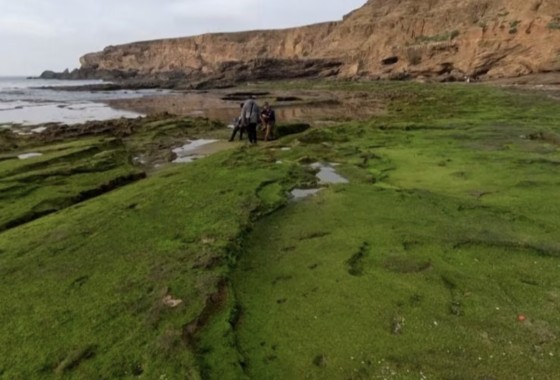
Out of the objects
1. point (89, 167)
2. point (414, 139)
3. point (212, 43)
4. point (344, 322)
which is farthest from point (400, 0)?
point (344, 322)

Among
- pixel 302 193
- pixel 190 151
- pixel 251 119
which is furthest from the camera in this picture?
pixel 251 119

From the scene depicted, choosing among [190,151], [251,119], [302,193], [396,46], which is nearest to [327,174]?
[302,193]

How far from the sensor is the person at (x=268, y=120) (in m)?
20.2

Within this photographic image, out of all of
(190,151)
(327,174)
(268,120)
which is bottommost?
(190,151)

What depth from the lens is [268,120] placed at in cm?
2038

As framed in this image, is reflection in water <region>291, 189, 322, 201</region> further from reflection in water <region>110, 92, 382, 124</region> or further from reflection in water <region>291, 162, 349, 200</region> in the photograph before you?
reflection in water <region>110, 92, 382, 124</region>

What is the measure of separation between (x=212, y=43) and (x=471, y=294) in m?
138

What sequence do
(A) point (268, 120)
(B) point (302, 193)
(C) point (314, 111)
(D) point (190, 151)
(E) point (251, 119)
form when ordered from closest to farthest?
(B) point (302, 193) → (D) point (190, 151) → (E) point (251, 119) → (A) point (268, 120) → (C) point (314, 111)

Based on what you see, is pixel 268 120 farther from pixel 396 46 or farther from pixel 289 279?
pixel 396 46

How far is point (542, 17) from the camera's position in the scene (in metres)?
54.2

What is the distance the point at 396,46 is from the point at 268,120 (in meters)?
66.4

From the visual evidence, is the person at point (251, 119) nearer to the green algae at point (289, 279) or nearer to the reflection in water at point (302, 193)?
the green algae at point (289, 279)

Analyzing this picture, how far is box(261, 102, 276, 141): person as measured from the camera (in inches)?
795

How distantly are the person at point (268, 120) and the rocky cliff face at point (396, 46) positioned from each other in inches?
1619
